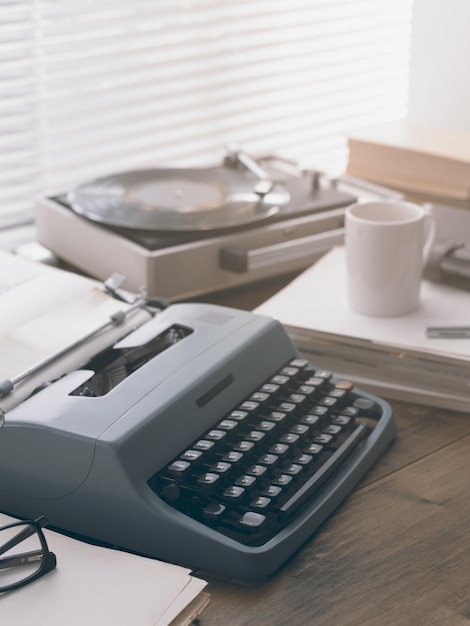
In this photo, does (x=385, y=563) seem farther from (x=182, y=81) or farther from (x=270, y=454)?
(x=182, y=81)

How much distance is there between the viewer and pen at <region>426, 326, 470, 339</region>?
1145mm

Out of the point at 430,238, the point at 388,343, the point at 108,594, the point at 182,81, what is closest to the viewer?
the point at 108,594

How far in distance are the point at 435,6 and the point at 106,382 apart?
3.21ft

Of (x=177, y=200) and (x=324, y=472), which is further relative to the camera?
(x=177, y=200)

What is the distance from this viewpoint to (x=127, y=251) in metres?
1.30

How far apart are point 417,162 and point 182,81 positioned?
907 mm

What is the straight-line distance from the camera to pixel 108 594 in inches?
30.5

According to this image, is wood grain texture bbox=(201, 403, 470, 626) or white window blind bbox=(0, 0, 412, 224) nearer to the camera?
wood grain texture bbox=(201, 403, 470, 626)

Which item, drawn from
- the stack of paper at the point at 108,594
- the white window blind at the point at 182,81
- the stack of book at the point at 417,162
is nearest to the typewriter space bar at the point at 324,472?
the stack of paper at the point at 108,594

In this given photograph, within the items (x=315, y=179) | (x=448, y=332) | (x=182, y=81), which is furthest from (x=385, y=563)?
(x=182, y=81)

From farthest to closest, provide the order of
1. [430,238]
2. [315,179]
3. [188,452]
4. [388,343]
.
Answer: [315,179], [430,238], [388,343], [188,452]

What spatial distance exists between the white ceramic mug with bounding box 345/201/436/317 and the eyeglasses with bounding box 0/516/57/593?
0.53m

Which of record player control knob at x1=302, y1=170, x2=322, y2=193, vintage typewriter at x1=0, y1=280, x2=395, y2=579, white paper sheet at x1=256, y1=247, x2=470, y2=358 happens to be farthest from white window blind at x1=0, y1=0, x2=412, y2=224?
vintage typewriter at x1=0, y1=280, x2=395, y2=579

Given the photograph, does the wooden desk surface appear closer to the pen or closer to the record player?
the pen
